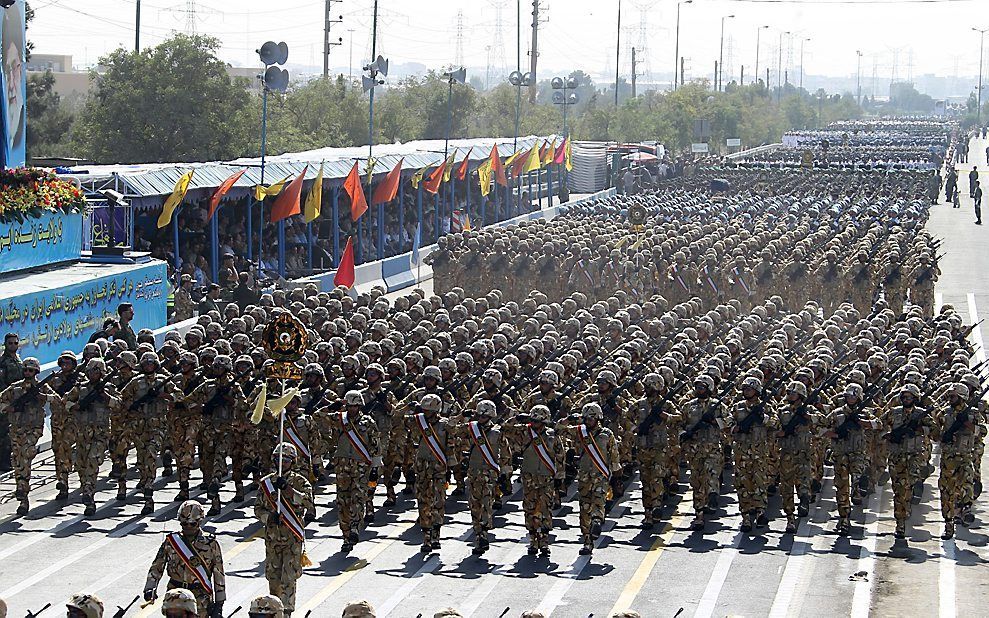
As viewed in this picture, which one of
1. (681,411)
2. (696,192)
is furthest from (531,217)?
(681,411)

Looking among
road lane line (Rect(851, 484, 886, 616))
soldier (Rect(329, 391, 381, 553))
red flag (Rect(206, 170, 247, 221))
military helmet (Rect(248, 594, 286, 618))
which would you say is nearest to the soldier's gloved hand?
military helmet (Rect(248, 594, 286, 618))

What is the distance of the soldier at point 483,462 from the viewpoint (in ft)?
51.3

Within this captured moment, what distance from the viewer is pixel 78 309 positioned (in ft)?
81.1

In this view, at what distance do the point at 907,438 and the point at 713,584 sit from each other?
2923mm

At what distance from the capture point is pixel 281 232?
3394 cm

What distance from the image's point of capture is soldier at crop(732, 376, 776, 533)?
16.7 m

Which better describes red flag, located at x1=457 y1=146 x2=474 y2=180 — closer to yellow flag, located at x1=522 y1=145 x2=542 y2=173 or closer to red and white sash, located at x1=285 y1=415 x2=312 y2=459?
yellow flag, located at x1=522 y1=145 x2=542 y2=173

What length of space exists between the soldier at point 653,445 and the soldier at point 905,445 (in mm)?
2171

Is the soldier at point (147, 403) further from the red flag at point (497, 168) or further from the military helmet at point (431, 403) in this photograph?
the red flag at point (497, 168)

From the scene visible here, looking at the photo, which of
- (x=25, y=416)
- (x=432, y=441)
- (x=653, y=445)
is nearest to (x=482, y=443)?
(x=432, y=441)

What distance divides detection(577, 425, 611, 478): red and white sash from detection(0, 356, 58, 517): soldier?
5432 mm

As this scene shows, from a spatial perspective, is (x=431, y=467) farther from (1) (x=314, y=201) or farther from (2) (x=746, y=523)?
(1) (x=314, y=201)

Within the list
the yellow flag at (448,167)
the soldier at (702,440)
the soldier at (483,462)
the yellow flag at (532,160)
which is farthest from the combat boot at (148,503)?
the yellow flag at (532,160)

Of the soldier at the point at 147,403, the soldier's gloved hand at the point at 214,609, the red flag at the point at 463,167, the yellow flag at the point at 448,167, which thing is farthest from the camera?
the red flag at the point at 463,167
